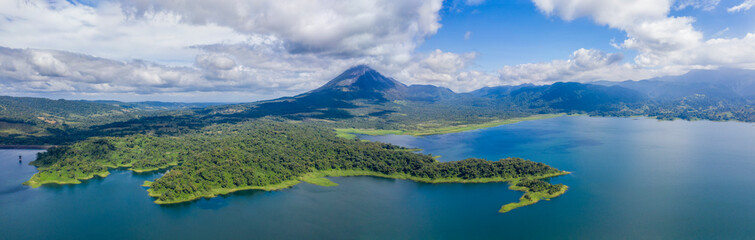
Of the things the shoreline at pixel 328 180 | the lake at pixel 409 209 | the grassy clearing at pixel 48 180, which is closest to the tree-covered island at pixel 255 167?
the grassy clearing at pixel 48 180

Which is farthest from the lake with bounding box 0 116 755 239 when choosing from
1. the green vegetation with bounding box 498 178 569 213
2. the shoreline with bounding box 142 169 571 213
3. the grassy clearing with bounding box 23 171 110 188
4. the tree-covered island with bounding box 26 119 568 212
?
the tree-covered island with bounding box 26 119 568 212

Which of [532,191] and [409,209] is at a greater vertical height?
[532,191]

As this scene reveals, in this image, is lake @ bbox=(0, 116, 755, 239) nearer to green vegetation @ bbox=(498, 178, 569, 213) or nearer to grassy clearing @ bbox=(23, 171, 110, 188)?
green vegetation @ bbox=(498, 178, 569, 213)

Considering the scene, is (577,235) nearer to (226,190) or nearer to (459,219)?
(459,219)

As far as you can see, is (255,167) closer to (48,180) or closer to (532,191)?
(48,180)

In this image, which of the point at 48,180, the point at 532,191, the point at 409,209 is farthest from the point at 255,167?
the point at 532,191

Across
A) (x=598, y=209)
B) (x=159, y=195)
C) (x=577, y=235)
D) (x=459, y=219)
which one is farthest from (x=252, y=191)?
(x=598, y=209)
